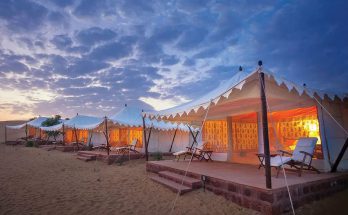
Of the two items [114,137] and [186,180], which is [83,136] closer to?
[114,137]

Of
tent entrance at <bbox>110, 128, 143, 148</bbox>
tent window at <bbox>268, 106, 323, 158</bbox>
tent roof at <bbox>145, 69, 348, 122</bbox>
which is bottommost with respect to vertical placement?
tent entrance at <bbox>110, 128, 143, 148</bbox>

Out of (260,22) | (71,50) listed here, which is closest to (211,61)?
(260,22)

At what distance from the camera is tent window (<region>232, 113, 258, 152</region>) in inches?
367

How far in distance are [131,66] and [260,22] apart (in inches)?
382

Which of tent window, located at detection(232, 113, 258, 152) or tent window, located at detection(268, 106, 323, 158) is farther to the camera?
tent window, located at detection(232, 113, 258, 152)

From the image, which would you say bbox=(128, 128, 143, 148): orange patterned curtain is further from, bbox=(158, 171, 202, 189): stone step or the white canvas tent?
bbox=(158, 171, 202, 189): stone step

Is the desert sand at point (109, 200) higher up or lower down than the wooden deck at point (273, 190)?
lower down

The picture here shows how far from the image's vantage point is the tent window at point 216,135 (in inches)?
368

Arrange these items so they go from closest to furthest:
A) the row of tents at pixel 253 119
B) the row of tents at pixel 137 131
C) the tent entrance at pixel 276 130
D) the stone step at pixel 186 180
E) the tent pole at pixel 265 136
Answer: the tent pole at pixel 265 136, the row of tents at pixel 253 119, the stone step at pixel 186 180, the tent entrance at pixel 276 130, the row of tents at pixel 137 131

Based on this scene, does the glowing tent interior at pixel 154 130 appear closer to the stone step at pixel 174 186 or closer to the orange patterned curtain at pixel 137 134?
the orange patterned curtain at pixel 137 134

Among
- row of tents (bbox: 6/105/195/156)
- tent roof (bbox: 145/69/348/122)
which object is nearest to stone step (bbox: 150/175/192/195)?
tent roof (bbox: 145/69/348/122)

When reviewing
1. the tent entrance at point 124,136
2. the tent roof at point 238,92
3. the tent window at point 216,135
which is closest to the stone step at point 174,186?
the tent roof at point 238,92

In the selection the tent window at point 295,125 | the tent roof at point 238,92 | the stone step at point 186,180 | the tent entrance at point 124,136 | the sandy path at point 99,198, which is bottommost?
the sandy path at point 99,198

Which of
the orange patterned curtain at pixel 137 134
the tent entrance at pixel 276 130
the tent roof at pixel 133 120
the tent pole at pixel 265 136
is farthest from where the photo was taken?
the orange patterned curtain at pixel 137 134
